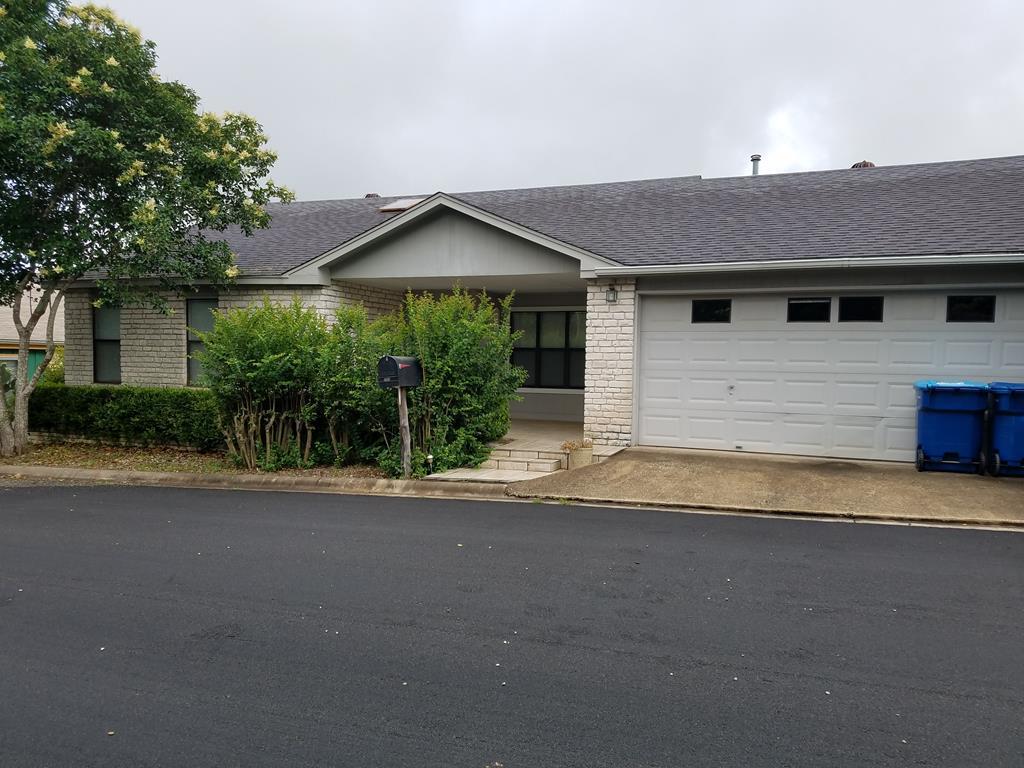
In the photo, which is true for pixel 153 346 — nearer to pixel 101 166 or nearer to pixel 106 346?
pixel 106 346

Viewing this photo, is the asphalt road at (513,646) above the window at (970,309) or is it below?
below

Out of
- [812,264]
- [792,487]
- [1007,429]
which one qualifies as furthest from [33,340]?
[1007,429]

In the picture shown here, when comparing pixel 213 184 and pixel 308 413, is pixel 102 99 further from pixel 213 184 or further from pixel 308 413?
pixel 308 413

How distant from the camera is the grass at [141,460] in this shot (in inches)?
401

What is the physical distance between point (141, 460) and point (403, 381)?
5192 mm

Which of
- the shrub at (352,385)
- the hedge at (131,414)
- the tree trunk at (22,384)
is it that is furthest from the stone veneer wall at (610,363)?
the tree trunk at (22,384)

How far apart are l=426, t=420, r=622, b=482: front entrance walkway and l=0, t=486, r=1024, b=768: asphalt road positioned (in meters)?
2.30

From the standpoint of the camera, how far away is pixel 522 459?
33.6 feet

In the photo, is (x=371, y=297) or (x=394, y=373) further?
(x=371, y=297)

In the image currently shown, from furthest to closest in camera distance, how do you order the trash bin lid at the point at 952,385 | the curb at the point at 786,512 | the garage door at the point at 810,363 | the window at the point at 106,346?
the window at the point at 106,346, the garage door at the point at 810,363, the trash bin lid at the point at 952,385, the curb at the point at 786,512

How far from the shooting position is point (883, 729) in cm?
329

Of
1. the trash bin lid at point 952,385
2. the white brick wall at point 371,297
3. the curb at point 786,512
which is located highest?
the white brick wall at point 371,297

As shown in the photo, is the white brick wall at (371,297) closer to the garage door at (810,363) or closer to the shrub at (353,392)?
the shrub at (353,392)

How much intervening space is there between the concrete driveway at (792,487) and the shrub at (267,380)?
366cm
